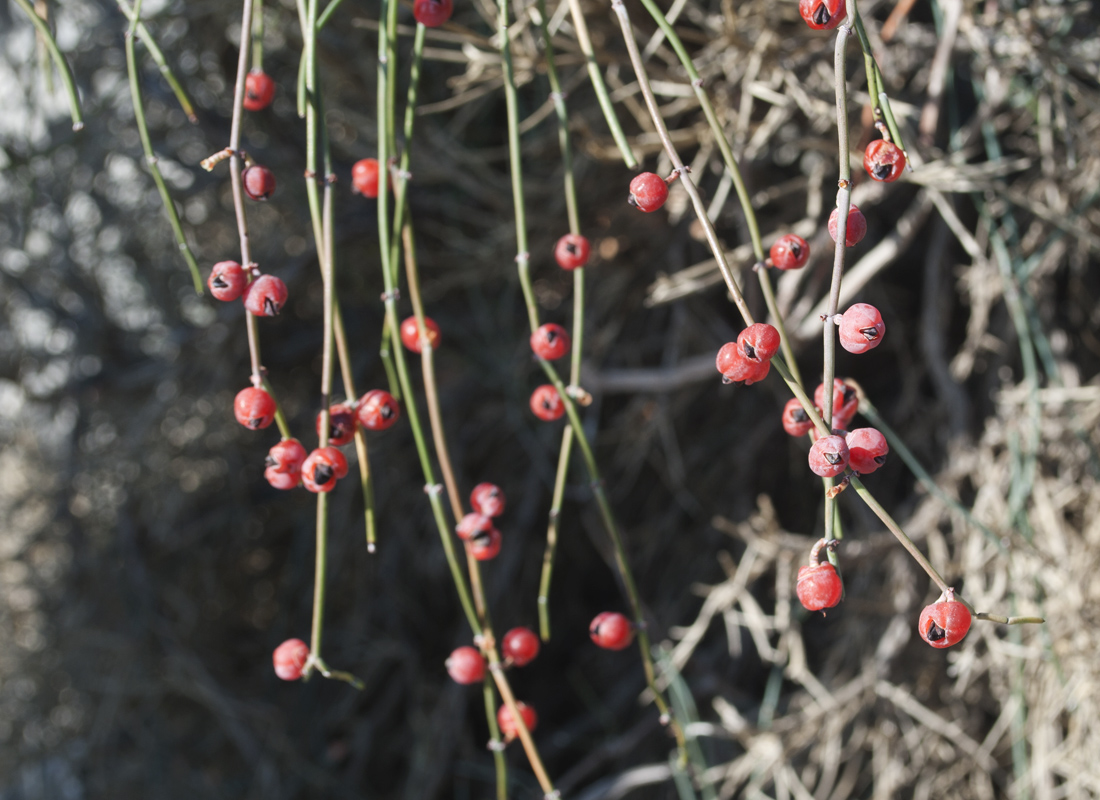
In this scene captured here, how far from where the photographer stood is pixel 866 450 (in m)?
0.36

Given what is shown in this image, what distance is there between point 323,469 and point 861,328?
26 centimetres

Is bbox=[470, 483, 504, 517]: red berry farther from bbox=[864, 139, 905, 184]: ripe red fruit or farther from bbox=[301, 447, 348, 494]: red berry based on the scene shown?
bbox=[864, 139, 905, 184]: ripe red fruit

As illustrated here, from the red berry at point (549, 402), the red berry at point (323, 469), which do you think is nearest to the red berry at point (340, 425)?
the red berry at point (323, 469)

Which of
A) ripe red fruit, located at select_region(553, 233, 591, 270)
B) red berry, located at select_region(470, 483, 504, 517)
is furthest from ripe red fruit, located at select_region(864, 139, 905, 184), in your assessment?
red berry, located at select_region(470, 483, 504, 517)

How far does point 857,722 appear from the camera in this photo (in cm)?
77

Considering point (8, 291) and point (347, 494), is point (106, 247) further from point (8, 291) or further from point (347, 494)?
point (347, 494)

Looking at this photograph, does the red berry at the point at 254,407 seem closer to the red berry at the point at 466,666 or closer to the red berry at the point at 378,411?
the red berry at the point at 378,411

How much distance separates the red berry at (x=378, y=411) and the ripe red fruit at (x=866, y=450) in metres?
0.24

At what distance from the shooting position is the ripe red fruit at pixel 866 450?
358mm

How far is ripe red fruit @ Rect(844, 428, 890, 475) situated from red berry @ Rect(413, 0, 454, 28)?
1.01 ft

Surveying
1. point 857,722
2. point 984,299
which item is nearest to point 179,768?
point 857,722

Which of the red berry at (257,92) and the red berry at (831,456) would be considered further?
the red berry at (257,92)

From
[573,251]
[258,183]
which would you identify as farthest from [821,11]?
[258,183]

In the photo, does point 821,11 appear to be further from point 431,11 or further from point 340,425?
point 340,425
